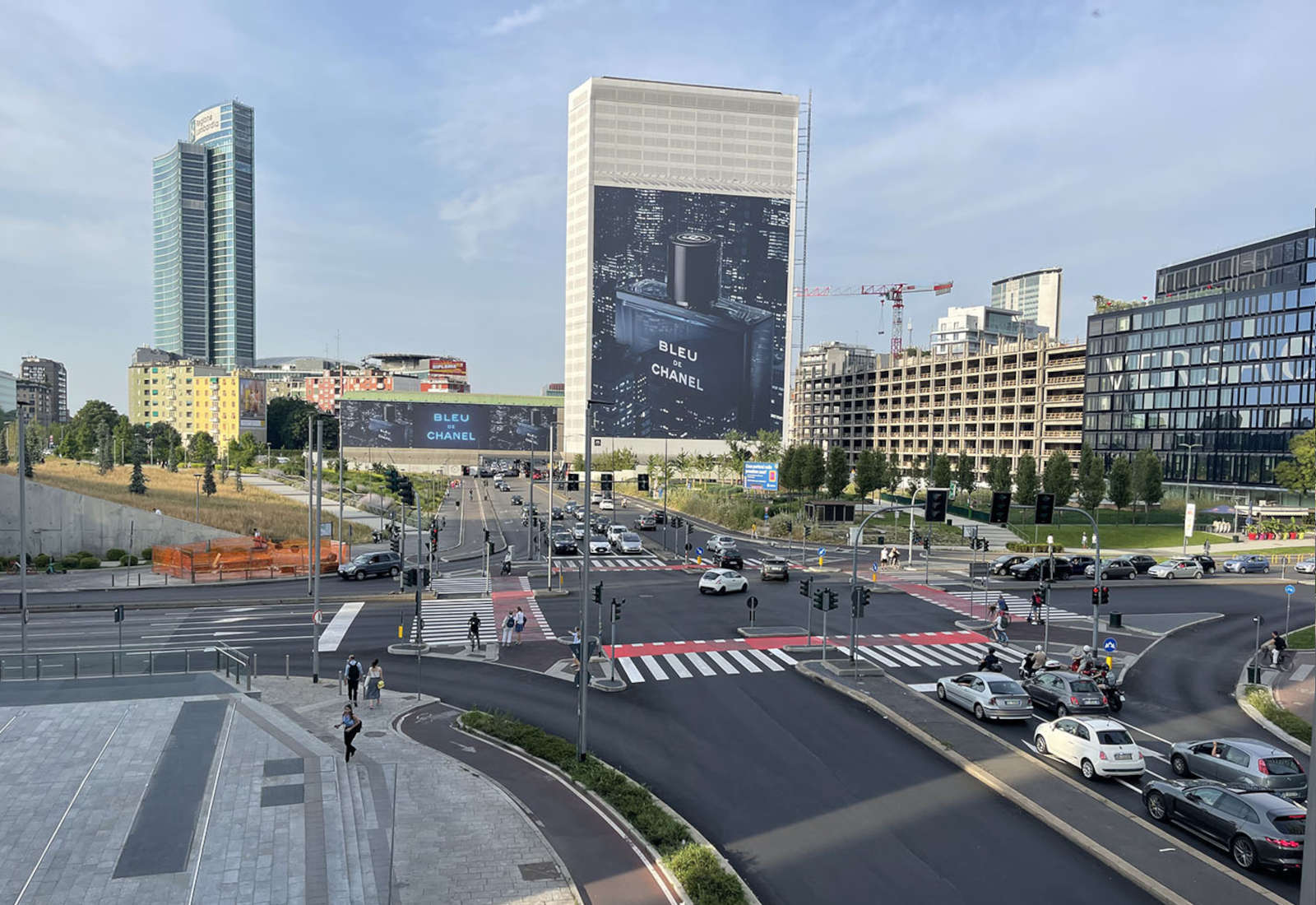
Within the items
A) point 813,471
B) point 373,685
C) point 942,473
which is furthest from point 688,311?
point 373,685

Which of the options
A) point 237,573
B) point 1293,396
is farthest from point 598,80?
point 237,573

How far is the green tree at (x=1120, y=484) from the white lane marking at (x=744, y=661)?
224 ft

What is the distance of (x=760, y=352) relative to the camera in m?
169

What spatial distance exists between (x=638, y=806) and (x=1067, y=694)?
1548 cm

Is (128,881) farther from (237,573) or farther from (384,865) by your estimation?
(237,573)

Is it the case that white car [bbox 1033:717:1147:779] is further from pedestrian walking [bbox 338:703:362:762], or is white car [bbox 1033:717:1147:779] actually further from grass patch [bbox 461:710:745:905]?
pedestrian walking [bbox 338:703:362:762]

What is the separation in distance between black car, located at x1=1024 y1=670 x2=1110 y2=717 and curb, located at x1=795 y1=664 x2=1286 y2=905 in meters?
3.63

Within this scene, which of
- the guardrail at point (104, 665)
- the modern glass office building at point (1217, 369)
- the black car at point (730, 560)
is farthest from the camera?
the modern glass office building at point (1217, 369)

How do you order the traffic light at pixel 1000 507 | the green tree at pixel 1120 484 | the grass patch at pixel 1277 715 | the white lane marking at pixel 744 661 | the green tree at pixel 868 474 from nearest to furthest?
the grass patch at pixel 1277 715 → the white lane marking at pixel 744 661 → the traffic light at pixel 1000 507 → the green tree at pixel 1120 484 → the green tree at pixel 868 474

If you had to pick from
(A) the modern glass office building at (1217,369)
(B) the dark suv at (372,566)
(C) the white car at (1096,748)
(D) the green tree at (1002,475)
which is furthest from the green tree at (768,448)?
(C) the white car at (1096,748)

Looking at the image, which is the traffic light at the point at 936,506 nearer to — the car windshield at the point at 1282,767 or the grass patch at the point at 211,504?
the car windshield at the point at 1282,767

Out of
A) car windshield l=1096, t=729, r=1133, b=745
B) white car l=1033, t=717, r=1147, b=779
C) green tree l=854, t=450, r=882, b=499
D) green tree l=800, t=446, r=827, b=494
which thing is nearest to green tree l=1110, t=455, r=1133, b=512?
green tree l=854, t=450, r=882, b=499

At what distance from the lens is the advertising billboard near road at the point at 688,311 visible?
16438 centimetres

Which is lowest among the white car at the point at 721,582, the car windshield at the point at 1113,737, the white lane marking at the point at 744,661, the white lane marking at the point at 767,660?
the white lane marking at the point at 767,660
